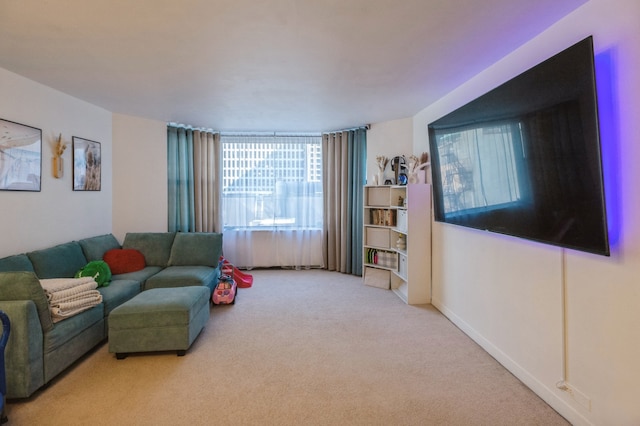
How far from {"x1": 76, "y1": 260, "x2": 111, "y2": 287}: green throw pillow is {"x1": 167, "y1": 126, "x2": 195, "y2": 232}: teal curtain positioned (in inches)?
63.7

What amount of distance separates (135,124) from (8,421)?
3.75m

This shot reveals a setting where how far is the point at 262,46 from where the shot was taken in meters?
2.32

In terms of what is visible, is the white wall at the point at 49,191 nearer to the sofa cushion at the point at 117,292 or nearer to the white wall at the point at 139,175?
the white wall at the point at 139,175

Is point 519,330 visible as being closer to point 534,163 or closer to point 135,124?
point 534,163

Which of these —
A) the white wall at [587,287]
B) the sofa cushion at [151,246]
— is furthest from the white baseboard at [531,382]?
the sofa cushion at [151,246]

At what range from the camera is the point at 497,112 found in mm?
2227

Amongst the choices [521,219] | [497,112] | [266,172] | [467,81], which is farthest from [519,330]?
[266,172]

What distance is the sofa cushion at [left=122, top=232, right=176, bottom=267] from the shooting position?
4059mm

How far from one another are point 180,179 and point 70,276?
2148mm

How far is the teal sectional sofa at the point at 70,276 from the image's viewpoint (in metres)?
1.98

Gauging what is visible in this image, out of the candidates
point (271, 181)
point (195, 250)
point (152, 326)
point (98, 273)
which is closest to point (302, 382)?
point (152, 326)

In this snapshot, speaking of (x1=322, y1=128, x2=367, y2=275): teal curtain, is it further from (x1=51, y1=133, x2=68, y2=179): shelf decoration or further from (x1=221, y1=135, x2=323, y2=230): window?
(x1=51, y1=133, x2=68, y2=179): shelf decoration

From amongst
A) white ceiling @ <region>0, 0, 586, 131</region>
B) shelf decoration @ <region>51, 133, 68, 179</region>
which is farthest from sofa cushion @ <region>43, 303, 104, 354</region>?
white ceiling @ <region>0, 0, 586, 131</region>

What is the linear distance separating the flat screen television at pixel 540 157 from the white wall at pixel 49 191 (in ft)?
13.1
